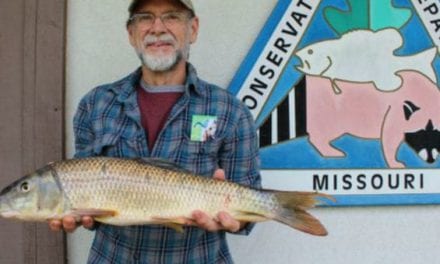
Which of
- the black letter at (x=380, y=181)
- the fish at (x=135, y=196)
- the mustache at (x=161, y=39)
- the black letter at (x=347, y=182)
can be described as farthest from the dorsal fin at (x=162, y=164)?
the black letter at (x=380, y=181)

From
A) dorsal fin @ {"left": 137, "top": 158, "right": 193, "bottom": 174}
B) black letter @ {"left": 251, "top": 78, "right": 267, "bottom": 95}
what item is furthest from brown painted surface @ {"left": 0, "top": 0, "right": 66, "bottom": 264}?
dorsal fin @ {"left": 137, "top": 158, "right": 193, "bottom": 174}

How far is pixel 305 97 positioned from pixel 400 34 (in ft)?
2.08

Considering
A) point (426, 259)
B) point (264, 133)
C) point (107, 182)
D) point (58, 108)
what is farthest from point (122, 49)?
point (426, 259)

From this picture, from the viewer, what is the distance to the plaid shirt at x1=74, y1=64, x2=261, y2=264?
2.64 m

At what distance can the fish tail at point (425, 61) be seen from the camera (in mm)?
3664

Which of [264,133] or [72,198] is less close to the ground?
[264,133]

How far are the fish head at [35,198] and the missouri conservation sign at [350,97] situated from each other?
1403 millimetres

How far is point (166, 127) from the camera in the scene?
8.72 ft

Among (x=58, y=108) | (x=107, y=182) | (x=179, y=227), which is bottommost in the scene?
(x=179, y=227)

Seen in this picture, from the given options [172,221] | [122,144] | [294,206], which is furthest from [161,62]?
[294,206]

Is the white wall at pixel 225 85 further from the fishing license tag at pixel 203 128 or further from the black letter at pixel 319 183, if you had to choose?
the fishing license tag at pixel 203 128

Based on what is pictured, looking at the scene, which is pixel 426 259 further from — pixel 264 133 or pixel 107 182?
pixel 107 182

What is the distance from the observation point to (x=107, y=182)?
2.40m

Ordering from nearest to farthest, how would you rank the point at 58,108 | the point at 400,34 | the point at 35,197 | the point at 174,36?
the point at 35,197
the point at 174,36
the point at 58,108
the point at 400,34
